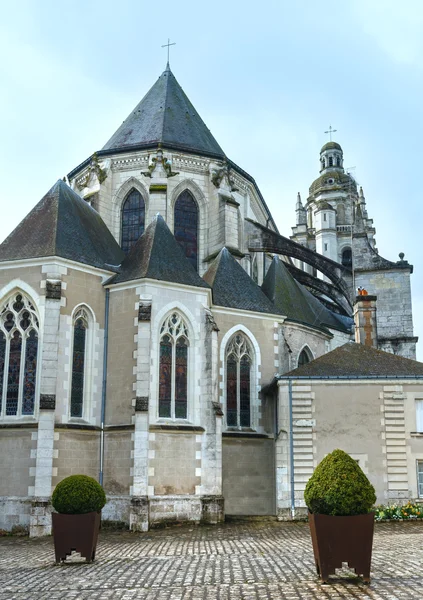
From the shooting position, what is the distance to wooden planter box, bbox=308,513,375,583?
26.2 ft

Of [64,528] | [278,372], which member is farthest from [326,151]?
[64,528]

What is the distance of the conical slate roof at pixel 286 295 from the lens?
23266 mm

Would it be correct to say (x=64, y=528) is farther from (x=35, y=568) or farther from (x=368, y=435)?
(x=368, y=435)

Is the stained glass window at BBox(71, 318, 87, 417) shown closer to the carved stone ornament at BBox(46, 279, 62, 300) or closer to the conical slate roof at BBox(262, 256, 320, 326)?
the carved stone ornament at BBox(46, 279, 62, 300)

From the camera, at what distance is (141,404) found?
664 inches

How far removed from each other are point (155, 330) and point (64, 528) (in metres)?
8.18

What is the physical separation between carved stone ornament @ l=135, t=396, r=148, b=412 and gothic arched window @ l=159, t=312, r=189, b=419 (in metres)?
0.74

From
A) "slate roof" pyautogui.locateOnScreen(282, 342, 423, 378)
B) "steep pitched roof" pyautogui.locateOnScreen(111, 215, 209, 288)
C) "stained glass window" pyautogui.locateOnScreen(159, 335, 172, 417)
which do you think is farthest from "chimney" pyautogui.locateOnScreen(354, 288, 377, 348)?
"stained glass window" pyautogui.locateOnScreen(159, 335, 172, 417)

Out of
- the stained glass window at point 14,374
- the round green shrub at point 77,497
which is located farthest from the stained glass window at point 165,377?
the round green shrub at point 77,497

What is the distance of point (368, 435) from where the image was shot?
17.7 meters

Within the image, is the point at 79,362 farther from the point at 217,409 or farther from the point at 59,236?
the point at 217,409

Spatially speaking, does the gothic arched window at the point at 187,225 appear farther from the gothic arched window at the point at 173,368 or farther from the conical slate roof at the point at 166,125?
the gothic arched window at the point at 173,368

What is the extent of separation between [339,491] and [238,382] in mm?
12297

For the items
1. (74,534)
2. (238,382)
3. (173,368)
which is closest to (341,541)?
(74,534)
